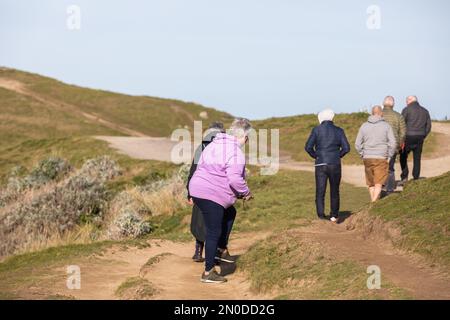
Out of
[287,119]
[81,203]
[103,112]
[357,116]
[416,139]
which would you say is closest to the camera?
[416,139]

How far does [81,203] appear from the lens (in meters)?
22.2

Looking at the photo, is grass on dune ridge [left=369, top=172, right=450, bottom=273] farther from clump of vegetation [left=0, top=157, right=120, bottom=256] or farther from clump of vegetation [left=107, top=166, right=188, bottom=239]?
clump of vegetation [left=0, top=157, right=120, bottom=256]

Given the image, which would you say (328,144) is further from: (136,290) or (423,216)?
(136,290)

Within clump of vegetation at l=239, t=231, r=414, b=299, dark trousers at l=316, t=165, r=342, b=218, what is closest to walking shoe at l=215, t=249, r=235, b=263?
clump of vegetation at l=239, t=231, r=414, b=299

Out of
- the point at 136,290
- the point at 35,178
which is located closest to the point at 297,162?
the point at 35,178

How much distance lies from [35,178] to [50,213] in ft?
30.5

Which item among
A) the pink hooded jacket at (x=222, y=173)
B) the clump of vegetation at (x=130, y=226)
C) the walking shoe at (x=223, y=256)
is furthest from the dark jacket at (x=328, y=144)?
the clump of vegetation at (x=130, y=226)

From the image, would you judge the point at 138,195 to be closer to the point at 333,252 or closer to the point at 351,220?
the point at 351,220

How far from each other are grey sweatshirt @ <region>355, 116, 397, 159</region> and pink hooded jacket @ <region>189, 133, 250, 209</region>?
553 cm

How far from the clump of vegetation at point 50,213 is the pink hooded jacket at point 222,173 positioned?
7.98 metres

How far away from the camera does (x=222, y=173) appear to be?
10.2m

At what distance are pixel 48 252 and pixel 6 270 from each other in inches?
46.1
